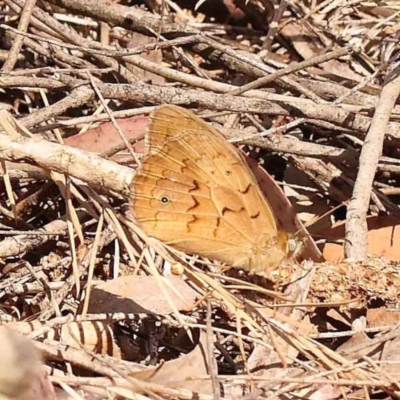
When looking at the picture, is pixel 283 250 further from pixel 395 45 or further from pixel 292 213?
pixel 395 45

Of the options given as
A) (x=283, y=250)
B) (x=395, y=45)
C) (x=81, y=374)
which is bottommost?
(x=81, y=374)

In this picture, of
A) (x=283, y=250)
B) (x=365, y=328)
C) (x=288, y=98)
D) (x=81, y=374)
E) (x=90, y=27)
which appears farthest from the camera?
(x=90, y=27)

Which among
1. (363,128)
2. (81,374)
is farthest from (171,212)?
(363,128)

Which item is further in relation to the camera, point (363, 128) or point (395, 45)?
point (395, 45)

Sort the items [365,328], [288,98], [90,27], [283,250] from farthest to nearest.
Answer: [90,27]
[288,98]
[283,250]
[365,328]

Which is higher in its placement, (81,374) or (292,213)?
(292,213)

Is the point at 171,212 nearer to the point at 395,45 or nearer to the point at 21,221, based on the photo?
the point at 21,221
